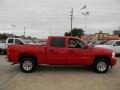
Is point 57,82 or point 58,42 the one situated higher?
point 58,42

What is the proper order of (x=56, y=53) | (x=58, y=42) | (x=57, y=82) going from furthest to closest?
(x=58, y=42) → (x=56, y=53) → (x=57, y=82)

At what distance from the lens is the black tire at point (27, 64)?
487 inches

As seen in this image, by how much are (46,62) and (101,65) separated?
2935mm

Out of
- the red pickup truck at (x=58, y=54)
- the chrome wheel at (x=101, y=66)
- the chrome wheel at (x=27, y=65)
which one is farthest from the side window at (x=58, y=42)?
the chrome wheel at (x=101, y=66)

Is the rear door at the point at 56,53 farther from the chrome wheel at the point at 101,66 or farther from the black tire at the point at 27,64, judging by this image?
the chrome wheel at the point at 101,66

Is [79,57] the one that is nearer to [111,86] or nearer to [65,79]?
[65,79]

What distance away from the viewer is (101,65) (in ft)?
41.3

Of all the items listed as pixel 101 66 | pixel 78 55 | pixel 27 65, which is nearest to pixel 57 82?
pixel 78 55

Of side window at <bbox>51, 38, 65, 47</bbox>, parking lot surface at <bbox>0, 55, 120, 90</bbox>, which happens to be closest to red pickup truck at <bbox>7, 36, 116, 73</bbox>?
side window at <bbox>51, 38, 65, 47</bbox>

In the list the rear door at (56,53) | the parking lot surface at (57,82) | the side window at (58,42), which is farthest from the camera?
the side window at (58,42)

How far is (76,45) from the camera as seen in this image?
→ 41.3ft

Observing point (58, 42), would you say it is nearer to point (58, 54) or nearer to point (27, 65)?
point (58, 54)

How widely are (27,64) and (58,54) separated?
5.64 ft

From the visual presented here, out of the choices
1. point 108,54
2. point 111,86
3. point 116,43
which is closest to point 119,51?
point 116,43
